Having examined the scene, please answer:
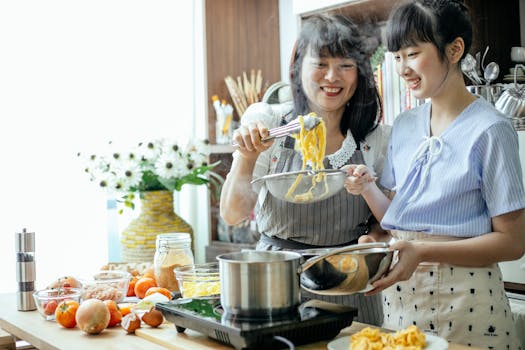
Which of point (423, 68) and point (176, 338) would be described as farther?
point (423, 68)

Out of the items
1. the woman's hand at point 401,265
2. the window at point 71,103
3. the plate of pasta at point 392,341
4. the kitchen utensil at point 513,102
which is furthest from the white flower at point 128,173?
the plate of pasta at point 392,341

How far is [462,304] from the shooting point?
1.62m

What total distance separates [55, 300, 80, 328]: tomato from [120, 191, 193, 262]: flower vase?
123cm

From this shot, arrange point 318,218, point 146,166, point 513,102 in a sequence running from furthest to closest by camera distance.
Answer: point 146,166 → point 513,102 → point 318,218

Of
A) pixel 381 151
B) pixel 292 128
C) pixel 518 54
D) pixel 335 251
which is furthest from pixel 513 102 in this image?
pixel 335 251

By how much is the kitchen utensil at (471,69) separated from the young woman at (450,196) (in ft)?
1.59

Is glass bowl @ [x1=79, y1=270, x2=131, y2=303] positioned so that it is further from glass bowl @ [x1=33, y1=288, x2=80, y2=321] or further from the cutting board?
the cutting board

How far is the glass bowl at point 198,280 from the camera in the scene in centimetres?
171

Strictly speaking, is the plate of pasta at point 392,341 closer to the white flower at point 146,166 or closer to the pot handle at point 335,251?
the pot handle at point 335,251

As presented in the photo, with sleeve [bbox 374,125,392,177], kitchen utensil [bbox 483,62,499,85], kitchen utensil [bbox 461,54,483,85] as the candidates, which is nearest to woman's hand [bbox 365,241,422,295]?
sleeve [bbox 374,125,392,177]

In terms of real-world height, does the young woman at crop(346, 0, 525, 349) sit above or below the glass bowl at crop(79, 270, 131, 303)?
above

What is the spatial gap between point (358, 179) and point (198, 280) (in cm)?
48

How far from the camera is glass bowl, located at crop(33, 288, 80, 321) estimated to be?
172 centimetres

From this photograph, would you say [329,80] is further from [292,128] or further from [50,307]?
[50,307]
